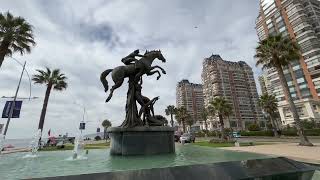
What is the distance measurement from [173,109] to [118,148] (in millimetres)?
82292

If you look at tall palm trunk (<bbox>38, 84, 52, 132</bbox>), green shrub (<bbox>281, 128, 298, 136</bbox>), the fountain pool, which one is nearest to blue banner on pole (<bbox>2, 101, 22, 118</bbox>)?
the fountain pool

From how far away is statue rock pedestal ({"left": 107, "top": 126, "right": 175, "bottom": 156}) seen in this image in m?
8.38

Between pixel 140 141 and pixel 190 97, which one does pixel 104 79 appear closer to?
pixel 140 141

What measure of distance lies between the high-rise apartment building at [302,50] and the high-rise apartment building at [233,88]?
53.2 meters

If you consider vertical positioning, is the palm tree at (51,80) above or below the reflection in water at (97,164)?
above

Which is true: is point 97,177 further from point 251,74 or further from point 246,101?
point 251,74

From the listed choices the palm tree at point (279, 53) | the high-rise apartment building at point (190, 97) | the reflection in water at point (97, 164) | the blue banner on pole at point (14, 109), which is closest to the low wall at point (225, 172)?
the reflection in water at point (97, 164)

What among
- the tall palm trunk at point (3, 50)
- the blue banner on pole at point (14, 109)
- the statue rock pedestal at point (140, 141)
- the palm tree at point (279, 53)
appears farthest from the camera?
the palm tree at point (279, 53)

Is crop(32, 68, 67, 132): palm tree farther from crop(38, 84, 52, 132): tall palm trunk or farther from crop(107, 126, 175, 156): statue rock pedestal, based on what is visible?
crop(107, 126, 175, 156): statue rock pedestal

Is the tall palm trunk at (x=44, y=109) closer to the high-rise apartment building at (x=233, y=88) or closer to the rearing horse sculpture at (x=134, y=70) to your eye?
the rearing horse sculpture at (x=134, y=70)

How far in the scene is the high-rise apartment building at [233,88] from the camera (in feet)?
455

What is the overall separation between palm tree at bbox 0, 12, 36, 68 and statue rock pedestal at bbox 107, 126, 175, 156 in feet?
55.3

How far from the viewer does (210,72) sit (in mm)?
145250

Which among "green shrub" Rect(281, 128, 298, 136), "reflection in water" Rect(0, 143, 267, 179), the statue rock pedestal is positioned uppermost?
"green shrub" Rect(281, 128, 298, 136)
